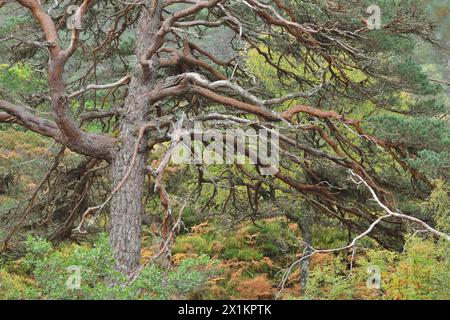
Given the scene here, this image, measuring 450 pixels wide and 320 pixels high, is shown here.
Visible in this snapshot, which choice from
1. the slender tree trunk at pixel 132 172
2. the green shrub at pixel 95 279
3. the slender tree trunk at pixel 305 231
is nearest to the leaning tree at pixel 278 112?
the slender tree trunk at pixel 132 172

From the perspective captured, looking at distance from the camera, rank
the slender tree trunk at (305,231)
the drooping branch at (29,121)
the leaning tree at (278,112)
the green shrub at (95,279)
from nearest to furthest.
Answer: the green shrub at (95,279)
the leaning tree at (278,112)
the drooping branch at (29,121)
the slender tree trunk at (305,231)

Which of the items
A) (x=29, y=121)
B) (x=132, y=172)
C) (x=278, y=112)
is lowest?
(x=132, y=172)

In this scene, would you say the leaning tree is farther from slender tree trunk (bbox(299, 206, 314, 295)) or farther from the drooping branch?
Answer: slender tree trunk (bbox(299, 206, 314, 295))

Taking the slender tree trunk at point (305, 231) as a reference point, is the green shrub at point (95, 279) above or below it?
below

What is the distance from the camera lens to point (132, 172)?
8789 millimetres

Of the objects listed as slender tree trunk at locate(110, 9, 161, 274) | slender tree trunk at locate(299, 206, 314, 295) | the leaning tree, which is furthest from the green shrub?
slender tree trunk at locate(299, 206, 314, 295)

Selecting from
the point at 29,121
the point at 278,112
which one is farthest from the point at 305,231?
the point at 29,121

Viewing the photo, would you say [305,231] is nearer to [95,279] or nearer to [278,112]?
[278,112]

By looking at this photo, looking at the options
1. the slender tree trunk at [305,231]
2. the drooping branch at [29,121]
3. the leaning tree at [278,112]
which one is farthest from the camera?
the slender tree trunk at [305,231]

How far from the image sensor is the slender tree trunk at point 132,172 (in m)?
8.61

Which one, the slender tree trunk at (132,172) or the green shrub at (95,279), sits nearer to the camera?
the green shrub at (95,279)

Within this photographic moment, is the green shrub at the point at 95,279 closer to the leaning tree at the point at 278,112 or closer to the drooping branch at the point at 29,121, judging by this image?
the leaning tree at the point at 278,112
